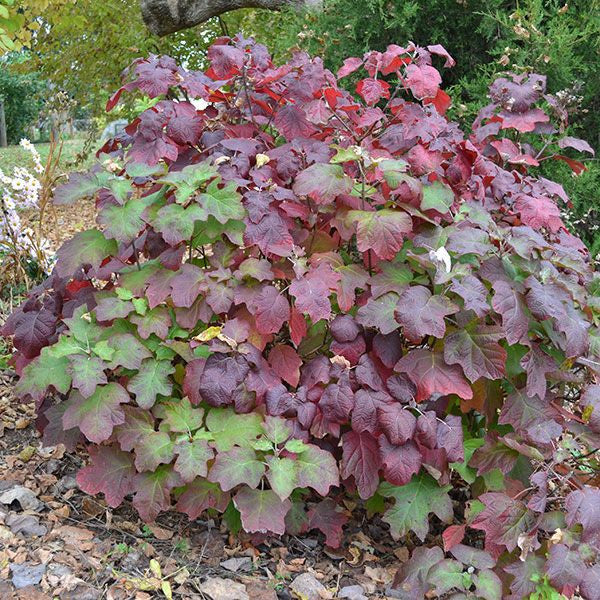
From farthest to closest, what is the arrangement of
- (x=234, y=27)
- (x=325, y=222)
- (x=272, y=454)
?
1. (x=234, y=27)
2. (x=325, y=222)
3. (x=272, y=454)

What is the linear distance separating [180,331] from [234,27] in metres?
7.08

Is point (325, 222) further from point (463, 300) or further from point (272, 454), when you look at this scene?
point (272, 454)

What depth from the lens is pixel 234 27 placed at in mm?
8391

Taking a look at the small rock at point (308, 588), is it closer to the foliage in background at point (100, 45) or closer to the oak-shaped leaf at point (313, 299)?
the oak-shaped leaf at point (313, 299)

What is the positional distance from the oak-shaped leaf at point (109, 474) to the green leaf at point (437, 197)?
1.09 m

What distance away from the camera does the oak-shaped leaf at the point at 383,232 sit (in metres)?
1.94

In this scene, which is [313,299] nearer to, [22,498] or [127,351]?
[127,351]

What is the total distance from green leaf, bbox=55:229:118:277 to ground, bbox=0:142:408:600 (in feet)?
2.32

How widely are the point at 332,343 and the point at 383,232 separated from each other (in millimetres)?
327

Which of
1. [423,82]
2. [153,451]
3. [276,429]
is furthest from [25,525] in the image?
[423,82]

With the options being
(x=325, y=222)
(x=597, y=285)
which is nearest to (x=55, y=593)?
(x=325, y=222)

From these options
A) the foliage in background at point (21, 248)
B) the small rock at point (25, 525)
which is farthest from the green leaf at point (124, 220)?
the foliage in background at point (21, 248)

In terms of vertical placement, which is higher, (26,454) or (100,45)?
(26,454)

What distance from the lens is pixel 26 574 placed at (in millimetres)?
1892
